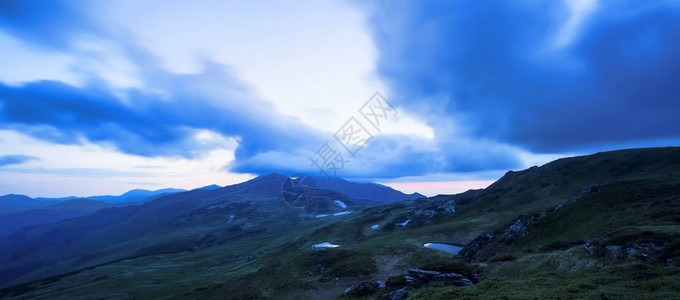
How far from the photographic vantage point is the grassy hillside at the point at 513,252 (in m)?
30.8

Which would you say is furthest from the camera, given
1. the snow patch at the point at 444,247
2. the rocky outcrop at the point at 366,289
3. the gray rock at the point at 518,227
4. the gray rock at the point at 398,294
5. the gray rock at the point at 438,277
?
the snow patch at the point at 444,247

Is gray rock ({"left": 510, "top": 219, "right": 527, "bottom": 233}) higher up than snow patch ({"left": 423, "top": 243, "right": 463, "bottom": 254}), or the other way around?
gray rock ({"left": 510, "top": 219, "right": 527, "bottom": 233})

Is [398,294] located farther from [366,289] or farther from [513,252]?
[513,252]

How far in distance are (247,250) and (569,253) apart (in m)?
146

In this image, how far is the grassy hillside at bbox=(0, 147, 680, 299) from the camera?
30.8 meters

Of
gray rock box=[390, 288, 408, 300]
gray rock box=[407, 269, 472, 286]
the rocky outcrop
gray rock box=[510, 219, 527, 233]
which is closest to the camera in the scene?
gray rock box=[390, 288, 408, 300]

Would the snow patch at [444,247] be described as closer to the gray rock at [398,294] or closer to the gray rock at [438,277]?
the gray rock at [438,277]

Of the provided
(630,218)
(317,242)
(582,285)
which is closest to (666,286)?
(582,285)

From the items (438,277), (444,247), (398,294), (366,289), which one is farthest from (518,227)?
(398,294)

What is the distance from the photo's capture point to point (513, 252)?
56.4m

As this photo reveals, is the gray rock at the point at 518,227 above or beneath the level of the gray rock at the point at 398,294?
above

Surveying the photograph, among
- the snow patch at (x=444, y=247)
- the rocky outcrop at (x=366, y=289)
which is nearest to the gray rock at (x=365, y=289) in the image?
the rocky outcrop at (x=366, y=289)

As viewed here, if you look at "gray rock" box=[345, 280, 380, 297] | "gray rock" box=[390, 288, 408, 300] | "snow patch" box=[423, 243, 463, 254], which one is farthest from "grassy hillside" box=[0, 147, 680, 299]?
"snow patch" box=[423, 243, 463, 254]

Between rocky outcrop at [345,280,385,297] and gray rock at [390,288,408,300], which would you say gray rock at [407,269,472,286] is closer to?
gray rock at [390,288,408,300]
